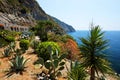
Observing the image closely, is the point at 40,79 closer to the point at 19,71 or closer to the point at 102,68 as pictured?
the point at 19,71

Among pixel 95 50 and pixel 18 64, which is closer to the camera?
pixel 95 50

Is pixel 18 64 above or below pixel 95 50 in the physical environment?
below

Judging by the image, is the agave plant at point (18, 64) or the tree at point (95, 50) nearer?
the tree at point (95, 50)

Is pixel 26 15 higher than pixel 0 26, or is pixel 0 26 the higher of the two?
pixel 26 15

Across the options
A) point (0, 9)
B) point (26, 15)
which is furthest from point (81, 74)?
point (26, 15)

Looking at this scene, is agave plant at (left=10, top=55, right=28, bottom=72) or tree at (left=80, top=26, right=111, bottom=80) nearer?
tree at (left=80, top=26, right=111, bottom=80)

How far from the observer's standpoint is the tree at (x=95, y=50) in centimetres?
1081

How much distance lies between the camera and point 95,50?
10984mm

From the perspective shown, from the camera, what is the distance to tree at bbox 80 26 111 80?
10.8m

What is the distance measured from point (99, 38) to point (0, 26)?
33.8 m

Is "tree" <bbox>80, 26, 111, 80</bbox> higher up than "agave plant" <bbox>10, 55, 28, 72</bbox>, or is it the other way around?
"tree" <bbox>80, 26, 111, 80</bbox>

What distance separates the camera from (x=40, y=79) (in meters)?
13.2

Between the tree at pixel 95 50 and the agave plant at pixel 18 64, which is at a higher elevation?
the tree at pixel 95 50

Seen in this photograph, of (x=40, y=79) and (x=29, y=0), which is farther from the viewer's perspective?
(x=29, y=0)
